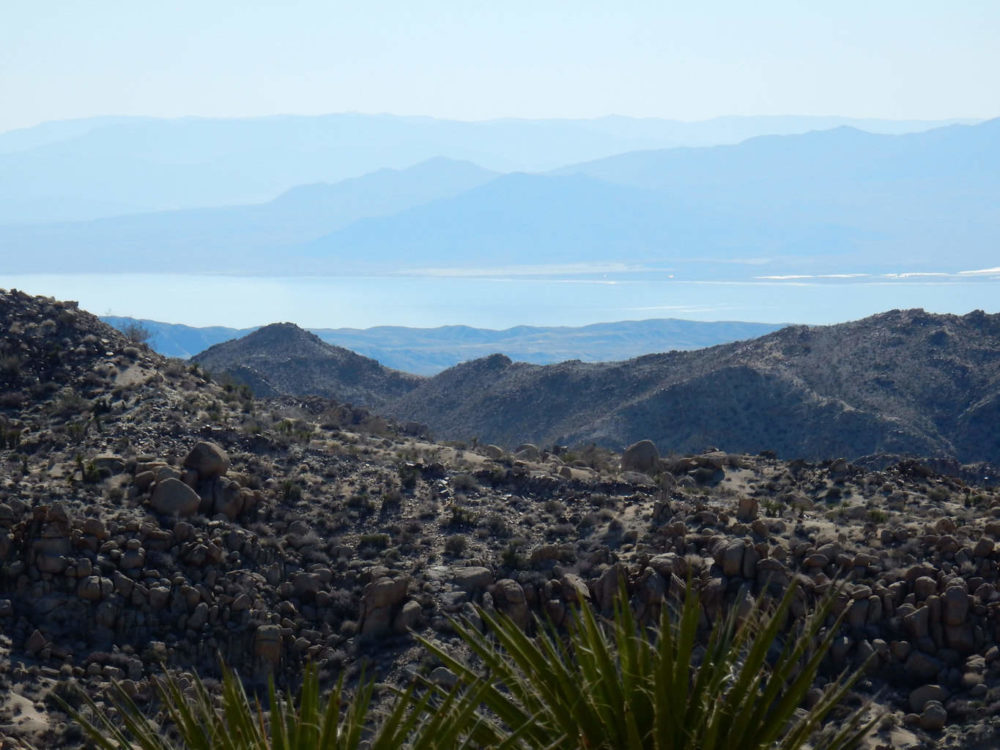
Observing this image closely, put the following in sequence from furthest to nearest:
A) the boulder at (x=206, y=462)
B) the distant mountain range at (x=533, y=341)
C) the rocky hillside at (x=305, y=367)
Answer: the distant mountain range at (x=533, y=341), the rocky hillside at (x=305, y=367), the boulder at (x=206, y=462)

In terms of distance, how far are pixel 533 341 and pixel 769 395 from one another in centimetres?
10145

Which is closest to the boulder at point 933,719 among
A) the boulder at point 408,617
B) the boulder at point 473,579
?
the boulder at point 473,579

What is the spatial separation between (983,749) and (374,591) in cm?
794

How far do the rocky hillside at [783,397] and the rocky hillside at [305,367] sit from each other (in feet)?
10.8

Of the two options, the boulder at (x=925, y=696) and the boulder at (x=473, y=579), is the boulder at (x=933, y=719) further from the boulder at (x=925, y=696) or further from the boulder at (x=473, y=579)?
the boulder at (x=473, y=579)

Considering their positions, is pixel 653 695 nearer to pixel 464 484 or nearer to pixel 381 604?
pixel 381 604

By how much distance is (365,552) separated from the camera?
17.8 m

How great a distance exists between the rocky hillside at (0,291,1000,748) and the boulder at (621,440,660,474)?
63.8 inches

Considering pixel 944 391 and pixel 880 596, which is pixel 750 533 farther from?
pixel 944 391

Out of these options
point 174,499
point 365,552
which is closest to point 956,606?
point 365,552

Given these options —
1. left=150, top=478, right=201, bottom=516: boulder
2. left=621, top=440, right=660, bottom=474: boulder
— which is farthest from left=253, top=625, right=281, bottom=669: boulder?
left=621, top=440, right=660, bottom=474: boulder

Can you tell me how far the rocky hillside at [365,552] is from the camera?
14.8 meters

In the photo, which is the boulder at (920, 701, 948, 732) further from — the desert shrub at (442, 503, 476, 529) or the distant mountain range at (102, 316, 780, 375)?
the distant mountain range at (102, 316, 780, 375)

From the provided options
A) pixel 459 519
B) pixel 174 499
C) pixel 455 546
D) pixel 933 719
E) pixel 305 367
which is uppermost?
pixel 305 367
